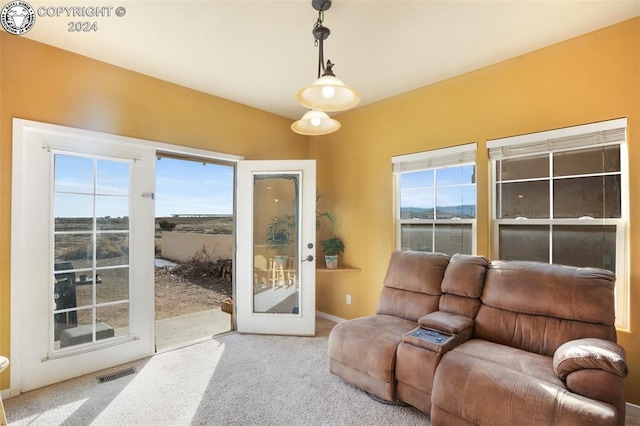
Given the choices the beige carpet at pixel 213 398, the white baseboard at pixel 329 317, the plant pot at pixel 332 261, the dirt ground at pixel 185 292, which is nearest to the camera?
the beige carpet at pixel 213 398

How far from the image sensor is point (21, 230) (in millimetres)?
2357

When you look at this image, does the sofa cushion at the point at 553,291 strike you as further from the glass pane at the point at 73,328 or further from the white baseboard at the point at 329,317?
the glass pane at the point at 73,328

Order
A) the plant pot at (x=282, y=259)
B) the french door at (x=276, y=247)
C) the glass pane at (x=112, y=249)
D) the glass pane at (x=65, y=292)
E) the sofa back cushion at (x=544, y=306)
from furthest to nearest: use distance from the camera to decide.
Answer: the plant pot at (x=282, y=259) < the french door at (x=276, y=247) < the glass pane at (x=112, y=249) < the glass pane at (x=65, y=292) < the sofa back cushion at (x=544, y=306)

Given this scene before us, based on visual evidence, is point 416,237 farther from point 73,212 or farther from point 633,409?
point 73,212

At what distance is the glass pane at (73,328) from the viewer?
100 inches

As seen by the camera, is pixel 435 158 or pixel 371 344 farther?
pixel 435 158

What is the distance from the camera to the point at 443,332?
7.15 feet

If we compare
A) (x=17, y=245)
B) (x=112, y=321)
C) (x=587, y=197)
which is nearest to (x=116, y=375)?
(x=112, y=321)

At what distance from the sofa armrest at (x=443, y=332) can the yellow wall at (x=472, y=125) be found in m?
0.91

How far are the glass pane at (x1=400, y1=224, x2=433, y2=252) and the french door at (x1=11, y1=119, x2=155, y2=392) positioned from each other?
8.95 ft

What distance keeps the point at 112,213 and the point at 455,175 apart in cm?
339

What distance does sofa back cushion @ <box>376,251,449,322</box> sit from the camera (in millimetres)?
2668

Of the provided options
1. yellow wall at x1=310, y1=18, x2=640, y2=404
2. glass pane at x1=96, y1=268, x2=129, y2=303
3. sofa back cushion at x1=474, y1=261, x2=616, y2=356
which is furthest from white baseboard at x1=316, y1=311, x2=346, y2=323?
glass pane at x1=96, y1=268, x2=129, y2=303

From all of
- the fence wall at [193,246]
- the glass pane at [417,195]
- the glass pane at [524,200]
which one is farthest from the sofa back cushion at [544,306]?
the fence wall at [193,246]
